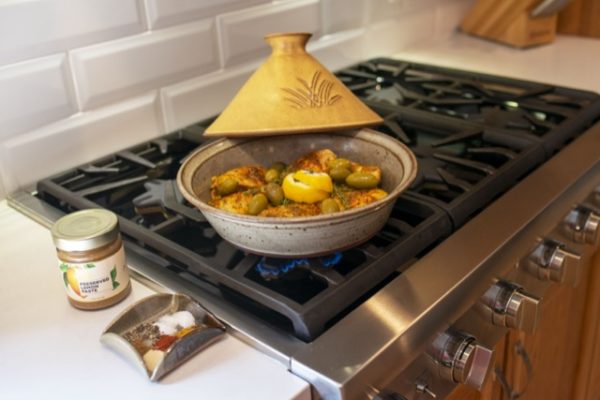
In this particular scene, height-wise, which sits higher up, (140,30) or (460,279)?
(140,30)

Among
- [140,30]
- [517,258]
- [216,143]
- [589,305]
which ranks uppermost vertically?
[140,30]

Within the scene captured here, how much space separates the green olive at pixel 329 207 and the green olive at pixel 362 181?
0.05 m

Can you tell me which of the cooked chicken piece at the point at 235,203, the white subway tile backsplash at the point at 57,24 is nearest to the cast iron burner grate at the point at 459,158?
the cooked chicken piece at the point at 235,203

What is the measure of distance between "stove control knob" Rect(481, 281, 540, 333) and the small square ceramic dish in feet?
1.01

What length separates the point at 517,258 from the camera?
0.77m

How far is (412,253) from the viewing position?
710 millimetres

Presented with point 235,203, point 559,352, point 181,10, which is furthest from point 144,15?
point 559,352

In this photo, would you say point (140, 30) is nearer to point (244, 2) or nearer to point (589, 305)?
point (244, 2)

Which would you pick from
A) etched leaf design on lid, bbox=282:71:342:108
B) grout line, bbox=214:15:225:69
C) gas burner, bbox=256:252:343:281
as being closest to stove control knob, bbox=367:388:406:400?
gas burner, bbox=256:252:343:281

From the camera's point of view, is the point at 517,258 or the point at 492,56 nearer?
the point at 517,258

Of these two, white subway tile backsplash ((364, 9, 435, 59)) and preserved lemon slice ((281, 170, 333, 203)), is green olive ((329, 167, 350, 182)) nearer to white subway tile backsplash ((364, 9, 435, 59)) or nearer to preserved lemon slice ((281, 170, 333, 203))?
preserved lemon slice ((281, 170, 333, 203))

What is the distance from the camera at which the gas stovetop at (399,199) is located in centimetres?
66

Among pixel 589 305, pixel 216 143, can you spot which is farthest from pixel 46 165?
pixel 589 305

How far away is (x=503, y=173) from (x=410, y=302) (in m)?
0.30
